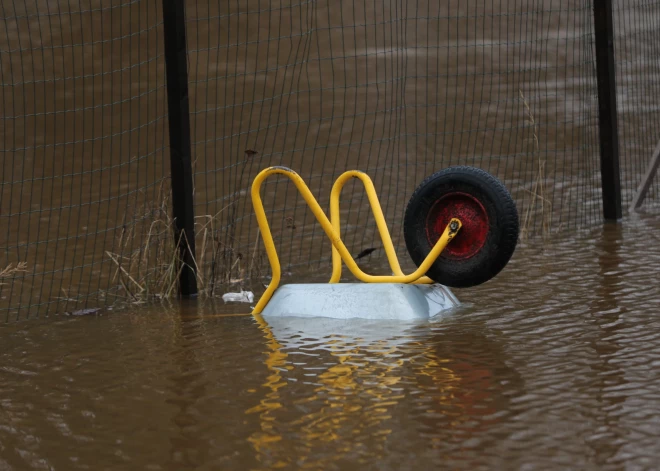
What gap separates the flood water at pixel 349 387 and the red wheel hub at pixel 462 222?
364 millimetres

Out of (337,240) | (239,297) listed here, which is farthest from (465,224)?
(239,297)

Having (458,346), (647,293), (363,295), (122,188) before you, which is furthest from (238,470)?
(122,188)

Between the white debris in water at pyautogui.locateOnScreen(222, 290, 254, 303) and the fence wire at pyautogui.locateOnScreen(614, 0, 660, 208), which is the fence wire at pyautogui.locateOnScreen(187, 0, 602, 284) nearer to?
the fence wire at pyautogui.locateOnScreen(614, 0, 660, 208)

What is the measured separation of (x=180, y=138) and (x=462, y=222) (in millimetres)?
2293

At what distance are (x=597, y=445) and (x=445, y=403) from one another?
723 mm

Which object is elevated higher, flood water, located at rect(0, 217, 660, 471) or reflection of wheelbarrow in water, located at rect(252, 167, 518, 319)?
reflection of wheelbarrow in water, located at rect(252, 167, 518, 319)

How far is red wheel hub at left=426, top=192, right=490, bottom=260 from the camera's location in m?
5.63

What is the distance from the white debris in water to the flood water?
0.81 ft

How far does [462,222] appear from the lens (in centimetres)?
570

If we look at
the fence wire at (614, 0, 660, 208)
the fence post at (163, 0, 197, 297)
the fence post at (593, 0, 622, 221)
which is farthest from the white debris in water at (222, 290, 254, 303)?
the fence wire at (614, 0, 660, 208)

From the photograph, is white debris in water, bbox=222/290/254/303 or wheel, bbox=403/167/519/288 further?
white debris in water, bbox=222/290/254/303

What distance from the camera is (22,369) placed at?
517cm

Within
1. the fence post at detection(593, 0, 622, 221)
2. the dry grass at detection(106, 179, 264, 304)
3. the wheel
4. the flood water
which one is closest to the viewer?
the flood water

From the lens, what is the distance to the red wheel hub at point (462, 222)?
563 cm
